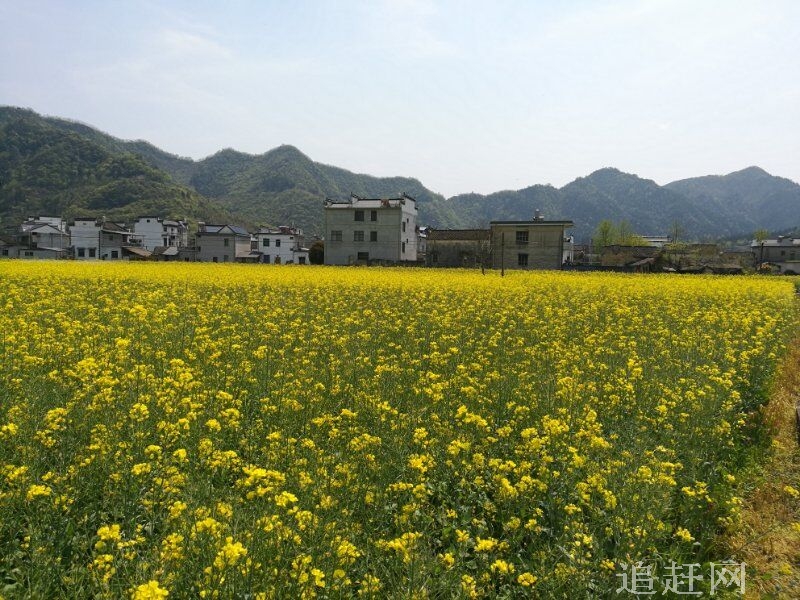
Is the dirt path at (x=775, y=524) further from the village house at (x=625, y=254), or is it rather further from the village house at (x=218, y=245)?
the village house at (x=218, y=245)

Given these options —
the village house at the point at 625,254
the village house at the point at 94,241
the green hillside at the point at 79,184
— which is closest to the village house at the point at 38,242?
the village house at the point at 94,241

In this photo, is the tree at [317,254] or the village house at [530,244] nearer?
the village house at [530,244]

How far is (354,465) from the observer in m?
4.14

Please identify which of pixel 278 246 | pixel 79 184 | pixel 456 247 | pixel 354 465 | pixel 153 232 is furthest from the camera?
pixel 79 184

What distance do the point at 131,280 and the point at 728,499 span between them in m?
21.5

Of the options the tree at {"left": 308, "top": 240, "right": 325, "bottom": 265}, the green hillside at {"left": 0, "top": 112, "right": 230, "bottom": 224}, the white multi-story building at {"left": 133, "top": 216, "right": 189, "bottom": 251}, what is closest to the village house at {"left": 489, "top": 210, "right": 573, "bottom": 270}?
the tree at {"left": 308, "top": 240, "right": 325, "bottom": 265}

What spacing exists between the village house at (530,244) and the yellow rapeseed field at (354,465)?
45361 millimetres

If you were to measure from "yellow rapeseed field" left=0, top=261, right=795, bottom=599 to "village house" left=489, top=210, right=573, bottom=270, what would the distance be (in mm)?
45361

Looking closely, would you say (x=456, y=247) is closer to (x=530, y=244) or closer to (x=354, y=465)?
(x=530, y=244)

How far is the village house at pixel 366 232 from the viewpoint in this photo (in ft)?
198

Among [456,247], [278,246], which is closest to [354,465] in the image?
[456,247]

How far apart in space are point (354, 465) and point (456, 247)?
54.5 meters

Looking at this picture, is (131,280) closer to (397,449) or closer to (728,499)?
(397,449)

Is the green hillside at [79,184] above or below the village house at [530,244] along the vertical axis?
above
